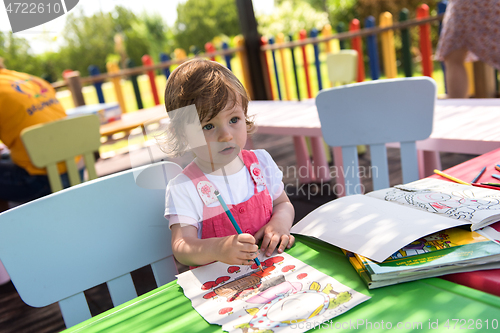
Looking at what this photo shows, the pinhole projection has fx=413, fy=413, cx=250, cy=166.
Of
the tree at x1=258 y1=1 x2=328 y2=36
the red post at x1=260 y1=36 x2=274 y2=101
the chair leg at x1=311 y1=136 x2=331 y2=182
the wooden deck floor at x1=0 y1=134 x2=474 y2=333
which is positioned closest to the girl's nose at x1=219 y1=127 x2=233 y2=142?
the wooden deck floor at x1=0 y1=134 x2=474 y2=333

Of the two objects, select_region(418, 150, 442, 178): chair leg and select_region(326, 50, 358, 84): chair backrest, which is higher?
select_region(326, 50, 358, 84): chair backrest

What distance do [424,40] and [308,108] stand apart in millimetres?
2458

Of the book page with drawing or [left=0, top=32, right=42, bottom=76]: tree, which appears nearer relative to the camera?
the book page with drawing

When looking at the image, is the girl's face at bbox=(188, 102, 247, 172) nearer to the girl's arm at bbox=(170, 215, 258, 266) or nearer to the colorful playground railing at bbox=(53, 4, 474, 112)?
the girl's arm at bbox=(170, 215, 258, 266)

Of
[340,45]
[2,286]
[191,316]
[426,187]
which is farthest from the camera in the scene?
[340,45]

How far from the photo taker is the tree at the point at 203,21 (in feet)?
69.7

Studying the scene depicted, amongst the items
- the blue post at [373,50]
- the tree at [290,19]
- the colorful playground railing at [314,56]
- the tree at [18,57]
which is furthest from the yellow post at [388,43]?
the tree at [18,57]

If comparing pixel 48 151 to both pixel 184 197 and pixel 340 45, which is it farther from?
pixel 340 45

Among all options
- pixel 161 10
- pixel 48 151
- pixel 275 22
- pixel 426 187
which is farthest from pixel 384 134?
pixel 161 10

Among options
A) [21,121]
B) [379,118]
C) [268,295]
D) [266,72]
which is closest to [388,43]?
[266,72]

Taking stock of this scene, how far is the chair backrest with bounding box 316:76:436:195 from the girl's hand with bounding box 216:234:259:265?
742 mm

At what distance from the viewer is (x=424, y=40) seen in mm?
4137

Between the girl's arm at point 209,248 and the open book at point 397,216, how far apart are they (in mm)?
129

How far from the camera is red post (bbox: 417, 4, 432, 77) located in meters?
4.05
